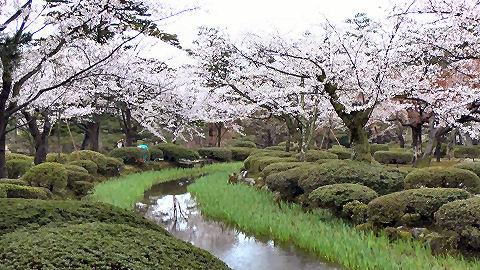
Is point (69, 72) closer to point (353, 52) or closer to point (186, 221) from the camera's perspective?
point (186, 221)

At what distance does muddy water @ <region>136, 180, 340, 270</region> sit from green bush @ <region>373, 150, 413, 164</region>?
10955mm

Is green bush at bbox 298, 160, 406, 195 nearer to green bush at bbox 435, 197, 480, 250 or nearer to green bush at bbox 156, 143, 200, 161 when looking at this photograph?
green bush at bbox 435, 197, 480, 250

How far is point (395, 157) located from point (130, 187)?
39.9ft

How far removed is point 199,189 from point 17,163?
5281 millimetres

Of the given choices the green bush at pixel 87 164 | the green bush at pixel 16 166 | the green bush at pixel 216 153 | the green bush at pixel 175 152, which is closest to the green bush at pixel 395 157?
the green bush at pixel 216 153

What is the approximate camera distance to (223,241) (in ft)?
19.9

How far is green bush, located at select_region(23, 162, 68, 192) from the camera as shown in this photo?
839 centimetres

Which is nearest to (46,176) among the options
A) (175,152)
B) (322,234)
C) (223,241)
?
(223,241)

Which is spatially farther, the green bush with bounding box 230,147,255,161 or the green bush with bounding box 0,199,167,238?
the green bush with bounding box 230,147,255,161

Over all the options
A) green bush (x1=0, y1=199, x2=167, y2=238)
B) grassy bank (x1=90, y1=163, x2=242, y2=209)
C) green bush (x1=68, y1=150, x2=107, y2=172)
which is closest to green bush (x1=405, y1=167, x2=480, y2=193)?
green bush (x1=0, y1=199, x2=167, y2=238)

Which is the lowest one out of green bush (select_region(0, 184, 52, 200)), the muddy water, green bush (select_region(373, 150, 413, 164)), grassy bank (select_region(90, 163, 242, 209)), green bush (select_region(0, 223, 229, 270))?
the muddy water

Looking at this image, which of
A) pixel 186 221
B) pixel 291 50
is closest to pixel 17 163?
pixel 186 221

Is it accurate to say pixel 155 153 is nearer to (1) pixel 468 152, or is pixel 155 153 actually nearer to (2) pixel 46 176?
(2) pixel 46 176

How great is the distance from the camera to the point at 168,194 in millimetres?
10922
